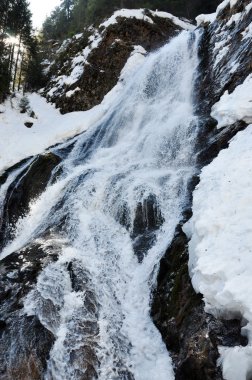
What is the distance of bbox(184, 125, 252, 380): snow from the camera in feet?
17.9

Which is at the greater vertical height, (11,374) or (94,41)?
(94,41)

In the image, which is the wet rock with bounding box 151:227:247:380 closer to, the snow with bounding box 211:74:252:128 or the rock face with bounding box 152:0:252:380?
the rock face with bounding box 152:0:252:380

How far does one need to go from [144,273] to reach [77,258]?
6.06ft

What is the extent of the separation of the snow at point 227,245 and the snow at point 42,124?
11.4m

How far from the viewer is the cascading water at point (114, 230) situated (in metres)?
7.36

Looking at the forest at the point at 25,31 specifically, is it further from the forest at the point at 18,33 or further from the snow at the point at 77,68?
the snow at the point at 77,68

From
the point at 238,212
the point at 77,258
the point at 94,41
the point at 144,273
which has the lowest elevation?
the point at 144,273


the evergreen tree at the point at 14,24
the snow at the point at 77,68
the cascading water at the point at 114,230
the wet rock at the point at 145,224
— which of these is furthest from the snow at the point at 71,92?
the wet rock at the point at 145,224

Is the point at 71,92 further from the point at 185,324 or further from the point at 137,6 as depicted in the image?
the point at 185,324

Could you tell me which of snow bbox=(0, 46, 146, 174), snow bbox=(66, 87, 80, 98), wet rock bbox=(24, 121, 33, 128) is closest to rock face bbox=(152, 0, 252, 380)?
snow bbox=(0, 46, 146, 174)

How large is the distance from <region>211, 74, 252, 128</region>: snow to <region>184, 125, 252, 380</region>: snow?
6.71 ft

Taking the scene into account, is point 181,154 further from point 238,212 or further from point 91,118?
point 91,118

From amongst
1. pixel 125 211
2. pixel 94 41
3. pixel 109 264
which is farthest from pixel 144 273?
pixel 94 41

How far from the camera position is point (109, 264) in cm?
976
